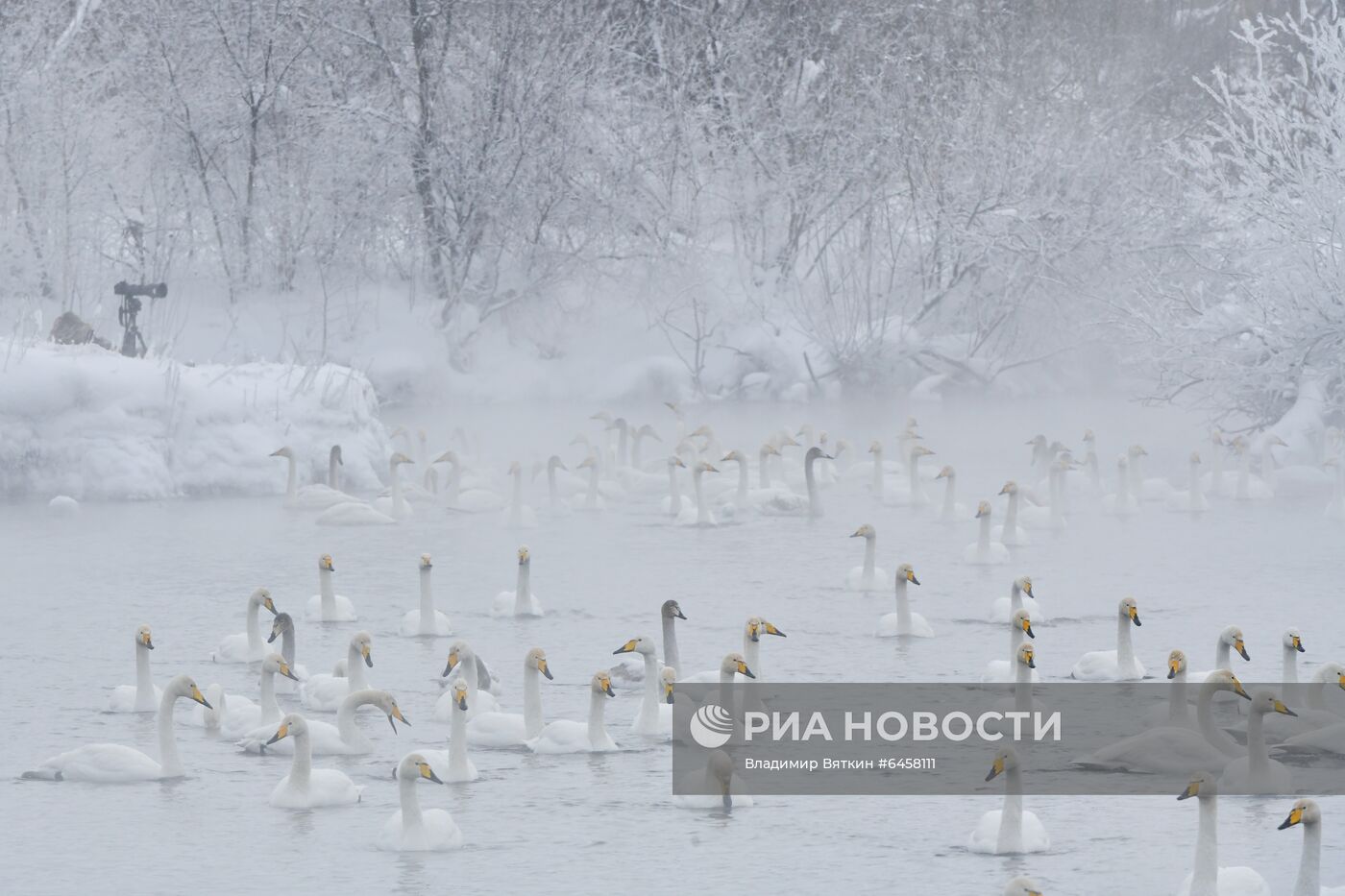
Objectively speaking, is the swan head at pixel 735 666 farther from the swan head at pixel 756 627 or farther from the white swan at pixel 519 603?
the white swan at pixel 519 603

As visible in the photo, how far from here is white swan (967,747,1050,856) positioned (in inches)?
304

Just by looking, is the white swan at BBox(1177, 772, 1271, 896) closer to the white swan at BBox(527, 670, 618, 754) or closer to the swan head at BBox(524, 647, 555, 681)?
the white swan at BBox(527, 670, 618, 754)

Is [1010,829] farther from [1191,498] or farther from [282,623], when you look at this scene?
[1191,498]

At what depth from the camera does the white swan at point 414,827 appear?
7.83 meters

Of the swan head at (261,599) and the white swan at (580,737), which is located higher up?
the swan head at (261,599)

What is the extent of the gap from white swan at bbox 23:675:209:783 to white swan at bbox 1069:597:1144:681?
4.88 meters

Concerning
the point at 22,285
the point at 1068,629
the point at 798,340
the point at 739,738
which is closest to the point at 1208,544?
the point at 1068,629

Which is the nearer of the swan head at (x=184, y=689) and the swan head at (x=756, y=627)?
the swan head at (x=184, y=689)

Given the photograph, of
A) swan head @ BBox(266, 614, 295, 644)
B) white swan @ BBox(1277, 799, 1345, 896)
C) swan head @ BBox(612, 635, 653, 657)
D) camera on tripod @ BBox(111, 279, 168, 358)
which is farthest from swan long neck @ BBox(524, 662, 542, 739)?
camera on tripod @ BBox(111, 279, 168, 358)

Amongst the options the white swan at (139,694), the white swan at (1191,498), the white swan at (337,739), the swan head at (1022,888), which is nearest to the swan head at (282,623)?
the white swan at (139,694)

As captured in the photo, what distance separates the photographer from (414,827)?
7844mm

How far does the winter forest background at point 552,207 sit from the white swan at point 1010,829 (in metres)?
23.3

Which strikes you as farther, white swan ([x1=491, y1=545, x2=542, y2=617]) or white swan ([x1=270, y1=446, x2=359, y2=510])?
white swan ([x1=270, y1=446, x2=359, y2=510])

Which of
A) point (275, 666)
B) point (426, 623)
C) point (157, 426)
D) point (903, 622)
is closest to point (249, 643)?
point (426, 623)
